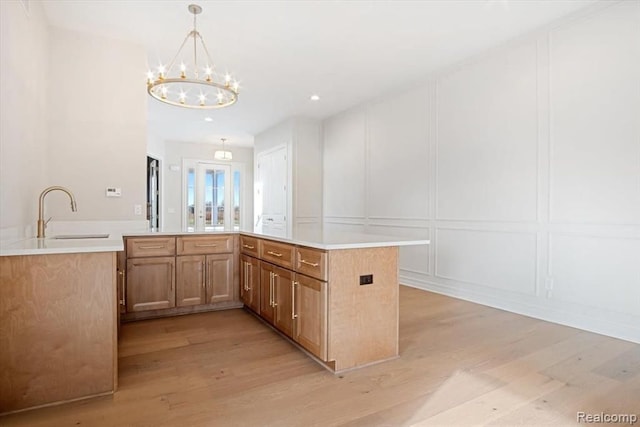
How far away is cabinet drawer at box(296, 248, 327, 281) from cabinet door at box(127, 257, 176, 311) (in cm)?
161

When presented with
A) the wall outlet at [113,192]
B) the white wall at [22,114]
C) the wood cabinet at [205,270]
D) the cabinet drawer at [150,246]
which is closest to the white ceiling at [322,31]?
A: the white wall at [22,114]

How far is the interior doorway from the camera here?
8336 millimetres

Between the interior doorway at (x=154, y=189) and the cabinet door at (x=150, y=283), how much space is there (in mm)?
5345

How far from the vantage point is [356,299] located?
236 cm

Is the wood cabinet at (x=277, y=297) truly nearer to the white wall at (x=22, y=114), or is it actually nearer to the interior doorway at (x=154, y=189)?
the white wall at (x=22, y=114)

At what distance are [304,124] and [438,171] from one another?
10.3 ft

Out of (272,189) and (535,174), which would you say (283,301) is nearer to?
(535,174)

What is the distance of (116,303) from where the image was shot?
2.19 meters

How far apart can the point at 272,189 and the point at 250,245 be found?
14.0 ft

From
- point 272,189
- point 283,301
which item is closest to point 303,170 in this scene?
point 272,189

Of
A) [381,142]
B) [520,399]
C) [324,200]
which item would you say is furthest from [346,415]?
[324,200]

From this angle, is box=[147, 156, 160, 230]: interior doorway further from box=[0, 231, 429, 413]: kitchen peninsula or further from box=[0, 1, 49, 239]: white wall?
box=[0, 231, 429, 413]: kitchen peninsula

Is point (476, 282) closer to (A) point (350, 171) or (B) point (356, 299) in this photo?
(B) point (356, 299)

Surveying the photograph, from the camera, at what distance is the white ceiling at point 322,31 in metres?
3.19
